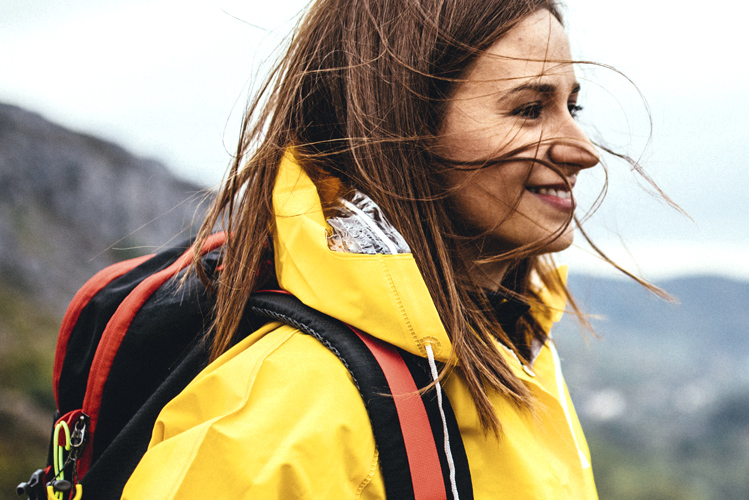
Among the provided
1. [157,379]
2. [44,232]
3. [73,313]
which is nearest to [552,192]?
[157,379]

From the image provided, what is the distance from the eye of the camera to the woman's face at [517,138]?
1.12m

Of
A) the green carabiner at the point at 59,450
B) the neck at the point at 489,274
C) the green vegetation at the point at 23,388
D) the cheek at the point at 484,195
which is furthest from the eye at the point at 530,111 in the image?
the green vegetation at the point at 23,388

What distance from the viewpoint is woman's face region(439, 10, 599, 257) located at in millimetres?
1121

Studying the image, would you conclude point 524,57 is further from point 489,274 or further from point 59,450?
point 59,450

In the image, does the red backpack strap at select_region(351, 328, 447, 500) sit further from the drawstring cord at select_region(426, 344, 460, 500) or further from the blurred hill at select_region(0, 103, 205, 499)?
the blurred hill at select_region(0, 103, 205, 499)

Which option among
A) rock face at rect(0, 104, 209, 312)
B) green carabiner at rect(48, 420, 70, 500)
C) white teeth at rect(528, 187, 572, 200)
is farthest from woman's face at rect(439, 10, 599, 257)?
rock face at rect(0, 104, 209, 312)

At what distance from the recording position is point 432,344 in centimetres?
90

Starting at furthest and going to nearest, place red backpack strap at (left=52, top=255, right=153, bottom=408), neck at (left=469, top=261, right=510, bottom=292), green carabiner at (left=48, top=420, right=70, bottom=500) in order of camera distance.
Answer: neck at (left=469, top=261, right=510, bottom=292) → red backpack strap at (left=52, top=255, right=153, bottom=408) → green carabiner at (left=48, top=420, right=70, bottom=500)

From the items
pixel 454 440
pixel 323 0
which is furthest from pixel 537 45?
pixel 454 440

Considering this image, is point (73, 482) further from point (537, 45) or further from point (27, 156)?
point (27, 156)

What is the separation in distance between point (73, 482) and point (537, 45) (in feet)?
4.16

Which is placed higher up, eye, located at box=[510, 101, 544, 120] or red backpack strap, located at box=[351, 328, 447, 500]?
eye, located at box=[510, 101, 544, 120]

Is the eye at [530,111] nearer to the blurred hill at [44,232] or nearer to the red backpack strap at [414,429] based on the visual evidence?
the red backpack strap at [414,429]

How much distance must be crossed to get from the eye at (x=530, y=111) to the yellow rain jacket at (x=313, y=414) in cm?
44
